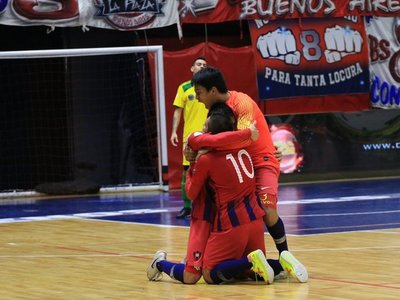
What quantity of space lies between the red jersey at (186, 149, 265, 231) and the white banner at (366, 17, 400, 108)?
49.9ft

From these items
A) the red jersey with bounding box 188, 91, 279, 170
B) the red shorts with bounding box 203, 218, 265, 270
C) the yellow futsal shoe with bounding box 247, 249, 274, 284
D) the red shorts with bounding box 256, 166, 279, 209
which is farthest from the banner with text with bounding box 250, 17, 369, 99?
the yellow futsal shoe with bounding box 247, 249, 274, 284

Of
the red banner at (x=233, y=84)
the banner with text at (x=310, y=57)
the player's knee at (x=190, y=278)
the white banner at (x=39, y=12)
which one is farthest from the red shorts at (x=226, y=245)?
the banner with text at (x=310, y=57)

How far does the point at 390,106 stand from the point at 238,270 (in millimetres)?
15746

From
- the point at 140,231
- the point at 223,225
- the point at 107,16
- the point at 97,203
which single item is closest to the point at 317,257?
the point at 223,225


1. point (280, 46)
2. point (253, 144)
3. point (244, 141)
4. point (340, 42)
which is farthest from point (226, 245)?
point (340, 42)

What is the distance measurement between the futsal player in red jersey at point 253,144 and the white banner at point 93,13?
11963 millimetres

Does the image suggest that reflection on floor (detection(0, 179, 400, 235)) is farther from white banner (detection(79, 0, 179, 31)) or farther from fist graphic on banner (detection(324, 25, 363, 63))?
white banner (detection(79, 0, 179, 31))

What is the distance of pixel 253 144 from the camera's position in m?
10.0

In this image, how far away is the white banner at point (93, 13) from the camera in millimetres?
21297

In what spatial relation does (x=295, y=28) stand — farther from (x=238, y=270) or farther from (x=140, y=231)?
(x=238, y=270)

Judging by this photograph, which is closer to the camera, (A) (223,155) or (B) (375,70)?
(A) (223,155)

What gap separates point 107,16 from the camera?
2200 centimetres

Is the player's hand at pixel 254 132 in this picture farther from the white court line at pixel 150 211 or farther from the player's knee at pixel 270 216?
the white court line at pixel 150 211

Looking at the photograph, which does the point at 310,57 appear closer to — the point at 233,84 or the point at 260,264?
the point at 233,84
